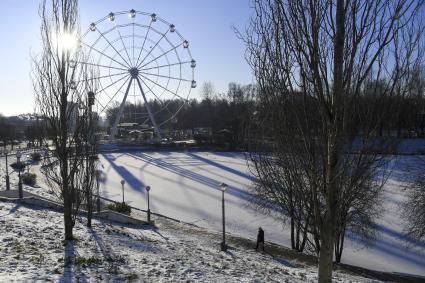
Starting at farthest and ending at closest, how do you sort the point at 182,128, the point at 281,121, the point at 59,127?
the point at 182,128
the point at 59,127
the point at 281,121

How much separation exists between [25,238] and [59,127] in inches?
123

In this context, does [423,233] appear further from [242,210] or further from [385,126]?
[385,126]

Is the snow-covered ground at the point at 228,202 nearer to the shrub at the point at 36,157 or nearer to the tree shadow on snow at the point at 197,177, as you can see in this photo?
the tree shadow on snow at the point at 197,177

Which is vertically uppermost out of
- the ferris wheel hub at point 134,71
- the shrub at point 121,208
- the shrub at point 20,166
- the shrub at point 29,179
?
the ferris wheel hub at point 134,71

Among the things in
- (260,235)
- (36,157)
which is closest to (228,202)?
(260,235)

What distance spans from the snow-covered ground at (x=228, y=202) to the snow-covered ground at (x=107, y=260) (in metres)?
4.16

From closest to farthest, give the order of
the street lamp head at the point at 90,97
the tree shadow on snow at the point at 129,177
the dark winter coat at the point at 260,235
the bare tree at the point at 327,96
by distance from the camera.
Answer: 1. the bare tree at the point at 327,96
2. the street lamp head at the point at 90,97
3. the dark winter coat at the point at 260,235
4. the tree shadow on snow at the point at 129,177

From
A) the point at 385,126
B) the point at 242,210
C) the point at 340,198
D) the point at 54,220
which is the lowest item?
the point at 242,210

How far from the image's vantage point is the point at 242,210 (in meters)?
24.0

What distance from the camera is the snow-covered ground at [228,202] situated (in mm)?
16469


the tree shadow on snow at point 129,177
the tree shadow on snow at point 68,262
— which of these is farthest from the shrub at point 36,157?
the tree shadow on snow at point 68,262

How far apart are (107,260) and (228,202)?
17.2 meters

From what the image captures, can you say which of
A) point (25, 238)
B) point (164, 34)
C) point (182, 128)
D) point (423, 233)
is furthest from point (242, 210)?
point (182, 128)

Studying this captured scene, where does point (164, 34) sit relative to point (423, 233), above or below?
above
